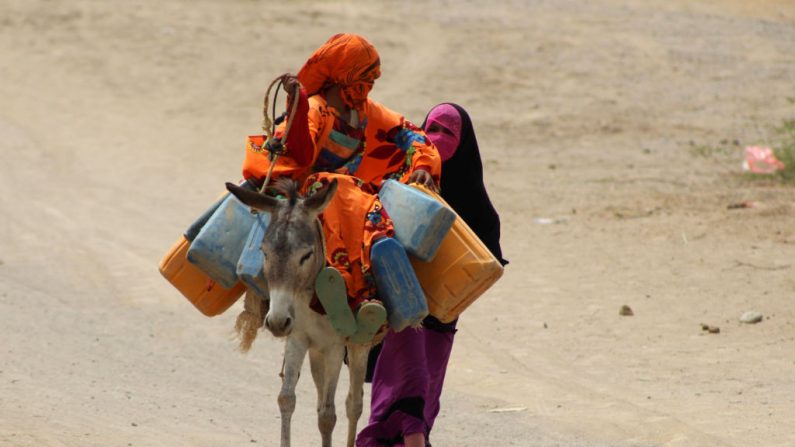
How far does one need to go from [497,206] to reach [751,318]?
4.29 metres

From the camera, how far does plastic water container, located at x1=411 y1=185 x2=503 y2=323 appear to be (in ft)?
17.4

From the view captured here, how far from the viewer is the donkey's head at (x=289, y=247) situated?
4.93 metres

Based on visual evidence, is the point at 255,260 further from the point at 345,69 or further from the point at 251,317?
the point at 345,69

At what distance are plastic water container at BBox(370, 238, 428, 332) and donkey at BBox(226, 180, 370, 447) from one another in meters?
0.22

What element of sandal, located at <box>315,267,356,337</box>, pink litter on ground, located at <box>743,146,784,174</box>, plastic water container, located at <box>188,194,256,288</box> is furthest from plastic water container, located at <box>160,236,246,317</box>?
pink litter on ground, located at <box>743,146,784,174</box>

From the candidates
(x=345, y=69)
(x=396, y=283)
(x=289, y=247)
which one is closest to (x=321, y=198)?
(x=289, y=247)

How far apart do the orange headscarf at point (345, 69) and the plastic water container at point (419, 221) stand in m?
0.49

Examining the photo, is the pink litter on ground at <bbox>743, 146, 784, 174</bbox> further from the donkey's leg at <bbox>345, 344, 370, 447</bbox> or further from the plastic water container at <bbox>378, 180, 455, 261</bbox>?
the plastic water container at <bbox>378, 180, 455, 261</bbox>

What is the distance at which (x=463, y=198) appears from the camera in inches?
241

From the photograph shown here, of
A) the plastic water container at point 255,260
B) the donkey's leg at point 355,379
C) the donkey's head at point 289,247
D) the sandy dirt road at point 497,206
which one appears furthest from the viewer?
the sandy dirt road at point 497,206

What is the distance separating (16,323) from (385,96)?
940cm

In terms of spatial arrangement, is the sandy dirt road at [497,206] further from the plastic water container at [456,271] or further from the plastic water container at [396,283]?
the plastic water container at [396,283]

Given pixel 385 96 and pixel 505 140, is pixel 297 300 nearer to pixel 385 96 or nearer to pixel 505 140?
pixel 505 140

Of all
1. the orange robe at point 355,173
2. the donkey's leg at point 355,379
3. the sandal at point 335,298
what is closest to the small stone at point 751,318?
the donkey's leg at point 355,379
